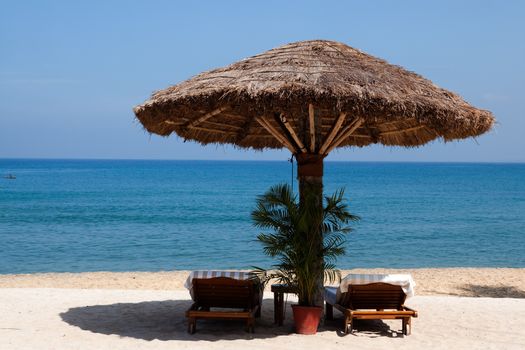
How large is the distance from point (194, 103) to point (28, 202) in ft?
122

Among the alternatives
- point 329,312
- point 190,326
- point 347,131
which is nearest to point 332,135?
point 347,131

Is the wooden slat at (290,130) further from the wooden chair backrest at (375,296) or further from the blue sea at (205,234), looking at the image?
the blue sea at (205,234)

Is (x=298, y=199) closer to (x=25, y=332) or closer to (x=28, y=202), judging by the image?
(x=25, y=332)

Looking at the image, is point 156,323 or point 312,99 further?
point 156,323

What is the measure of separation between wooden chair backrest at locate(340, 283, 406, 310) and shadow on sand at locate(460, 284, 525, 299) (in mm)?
4749

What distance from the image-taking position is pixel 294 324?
23.8 feet

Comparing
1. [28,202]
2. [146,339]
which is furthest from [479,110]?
[28,202]

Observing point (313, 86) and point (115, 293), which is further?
point (115, 293)

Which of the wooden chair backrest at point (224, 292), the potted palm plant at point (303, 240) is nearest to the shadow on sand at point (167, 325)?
the wooden chair backrest at point (224, 292)

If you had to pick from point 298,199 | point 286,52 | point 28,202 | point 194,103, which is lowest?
point 28,202

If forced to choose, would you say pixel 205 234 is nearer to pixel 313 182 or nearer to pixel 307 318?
pixel 313 182

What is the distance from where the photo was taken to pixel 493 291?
11.9 m

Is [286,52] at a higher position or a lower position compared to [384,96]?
higher

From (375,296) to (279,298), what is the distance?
3.39 ft
